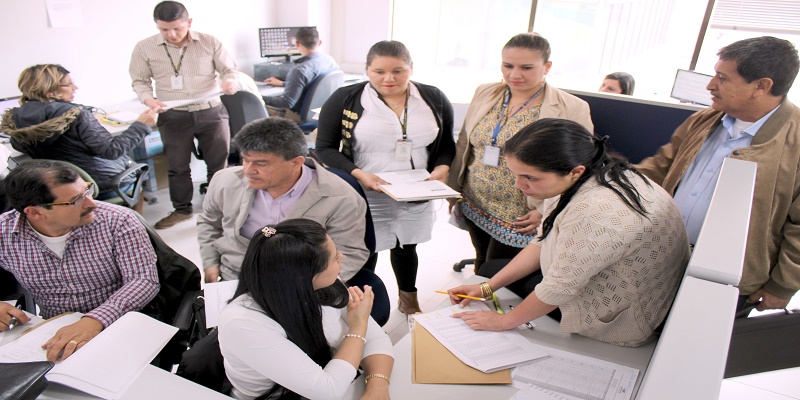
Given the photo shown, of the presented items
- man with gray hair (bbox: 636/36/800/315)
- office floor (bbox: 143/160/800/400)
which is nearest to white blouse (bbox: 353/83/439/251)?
office floor (bbox: 143/160/800/400)

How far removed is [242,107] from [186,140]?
1.71 ft

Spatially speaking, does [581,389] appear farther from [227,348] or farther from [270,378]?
[227,348]

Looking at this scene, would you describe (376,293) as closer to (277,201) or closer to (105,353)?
(277,201)

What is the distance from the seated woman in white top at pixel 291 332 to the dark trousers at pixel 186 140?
2759 mm

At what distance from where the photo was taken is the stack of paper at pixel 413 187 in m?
1.99

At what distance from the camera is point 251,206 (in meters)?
1.92

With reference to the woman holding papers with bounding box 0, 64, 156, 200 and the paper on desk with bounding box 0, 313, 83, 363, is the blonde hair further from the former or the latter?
the paper on desk with bounding box 0, 313, 83, 363

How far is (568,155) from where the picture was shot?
132 cm

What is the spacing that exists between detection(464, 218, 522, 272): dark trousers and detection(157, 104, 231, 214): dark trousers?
2.38 m

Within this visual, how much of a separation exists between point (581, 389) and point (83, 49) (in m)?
4.45

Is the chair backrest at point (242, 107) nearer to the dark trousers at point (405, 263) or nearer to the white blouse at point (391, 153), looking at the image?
the white blouse at point (391, 153)

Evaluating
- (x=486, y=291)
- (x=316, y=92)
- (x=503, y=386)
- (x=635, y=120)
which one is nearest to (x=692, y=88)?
(x=635, y=120)

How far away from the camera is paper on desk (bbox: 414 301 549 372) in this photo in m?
1.30

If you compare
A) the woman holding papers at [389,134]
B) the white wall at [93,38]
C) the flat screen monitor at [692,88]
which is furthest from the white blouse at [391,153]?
the white wall at [93,38]
